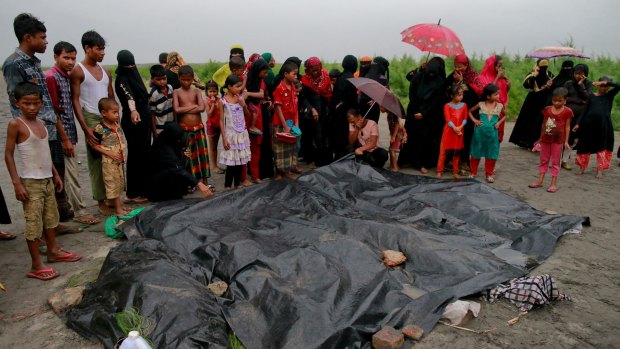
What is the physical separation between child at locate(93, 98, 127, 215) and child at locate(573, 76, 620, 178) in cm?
619

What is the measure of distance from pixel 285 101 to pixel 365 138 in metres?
1.26

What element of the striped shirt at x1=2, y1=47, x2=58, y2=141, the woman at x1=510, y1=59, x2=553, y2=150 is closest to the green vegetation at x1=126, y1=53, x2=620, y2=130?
the woman at x1=510, y1=59, x2=553, y2=150

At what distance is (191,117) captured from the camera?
5.25 metres

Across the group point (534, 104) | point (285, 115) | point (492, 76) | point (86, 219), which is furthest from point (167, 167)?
point (534, 104)

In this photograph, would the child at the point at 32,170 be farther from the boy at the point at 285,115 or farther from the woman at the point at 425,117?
the woman at the point at 425,117

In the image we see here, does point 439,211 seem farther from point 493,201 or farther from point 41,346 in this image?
point 41,346

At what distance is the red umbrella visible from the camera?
580 centimetres

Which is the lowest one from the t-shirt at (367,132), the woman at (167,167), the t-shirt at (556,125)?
the woman at (167,167)

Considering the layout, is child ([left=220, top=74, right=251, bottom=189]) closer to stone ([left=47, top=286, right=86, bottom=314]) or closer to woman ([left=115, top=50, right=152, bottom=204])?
woman ([left=115, top=50, right=152, bottom=204])

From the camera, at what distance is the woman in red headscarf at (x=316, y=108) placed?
630 centimetres

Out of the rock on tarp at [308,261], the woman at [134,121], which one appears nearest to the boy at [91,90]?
the woman at [134,121]

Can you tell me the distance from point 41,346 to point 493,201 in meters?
4.35

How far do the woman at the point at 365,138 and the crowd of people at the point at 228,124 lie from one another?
0.05 feet

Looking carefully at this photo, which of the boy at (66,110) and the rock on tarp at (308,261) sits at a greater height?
the boy at (66,110)
